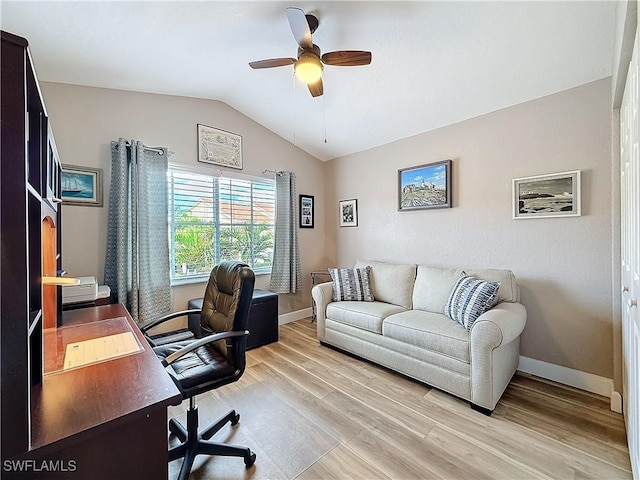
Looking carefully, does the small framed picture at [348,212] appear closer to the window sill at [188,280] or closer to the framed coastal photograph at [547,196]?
the framed coastal photograph at [547,196]

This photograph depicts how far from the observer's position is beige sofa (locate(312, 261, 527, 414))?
→ 2.00 metres

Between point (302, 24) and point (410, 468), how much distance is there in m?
2.60

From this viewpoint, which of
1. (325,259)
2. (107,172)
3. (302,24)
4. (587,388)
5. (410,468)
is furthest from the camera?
(325,259)

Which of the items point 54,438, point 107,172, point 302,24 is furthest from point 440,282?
point 107,172

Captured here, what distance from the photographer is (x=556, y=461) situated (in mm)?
1569

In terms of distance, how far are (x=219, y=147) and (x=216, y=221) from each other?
2.91 feet

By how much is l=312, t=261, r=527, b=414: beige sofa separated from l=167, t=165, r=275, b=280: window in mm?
1159

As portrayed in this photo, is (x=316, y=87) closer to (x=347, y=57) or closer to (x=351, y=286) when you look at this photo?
(x=347, y=57)

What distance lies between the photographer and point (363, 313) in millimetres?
2801

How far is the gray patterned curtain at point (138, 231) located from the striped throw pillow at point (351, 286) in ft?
5.93

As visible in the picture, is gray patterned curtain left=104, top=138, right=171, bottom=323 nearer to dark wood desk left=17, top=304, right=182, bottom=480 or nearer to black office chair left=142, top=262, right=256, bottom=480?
black office chair left=142, top=262, right=256, bottom=480

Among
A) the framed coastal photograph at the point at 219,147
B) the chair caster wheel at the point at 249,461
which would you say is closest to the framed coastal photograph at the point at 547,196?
the chair caster wheel at the point at 249,461

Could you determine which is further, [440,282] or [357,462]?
[440,282]

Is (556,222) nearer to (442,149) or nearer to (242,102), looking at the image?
(442,149)
